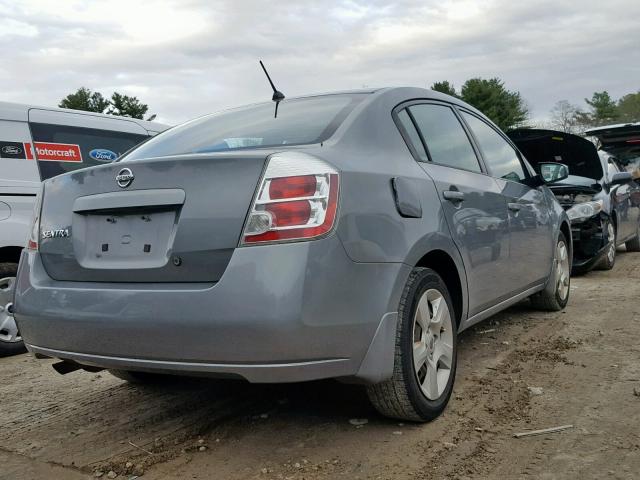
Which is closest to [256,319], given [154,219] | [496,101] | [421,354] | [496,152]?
[154,219]

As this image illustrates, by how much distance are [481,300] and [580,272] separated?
450cm

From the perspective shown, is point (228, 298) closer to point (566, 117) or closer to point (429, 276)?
point (429, 276)

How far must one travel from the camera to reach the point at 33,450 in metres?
2.95

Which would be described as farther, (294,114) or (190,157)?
(294,114)

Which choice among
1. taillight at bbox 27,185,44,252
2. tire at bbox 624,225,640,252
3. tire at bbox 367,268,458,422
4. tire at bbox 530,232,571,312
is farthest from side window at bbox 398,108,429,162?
tire at bbox 624,225,640,252

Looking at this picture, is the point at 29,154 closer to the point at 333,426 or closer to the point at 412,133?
the point at 412,133

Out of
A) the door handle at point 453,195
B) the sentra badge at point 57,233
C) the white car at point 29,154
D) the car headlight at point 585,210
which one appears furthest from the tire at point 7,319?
the car headlight at point 585,210

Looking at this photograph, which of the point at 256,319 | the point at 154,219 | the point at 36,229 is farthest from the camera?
the point at 36,229

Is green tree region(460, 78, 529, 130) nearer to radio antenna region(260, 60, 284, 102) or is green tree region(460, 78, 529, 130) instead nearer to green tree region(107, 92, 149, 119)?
green tree region(107, 92, 149, 119)

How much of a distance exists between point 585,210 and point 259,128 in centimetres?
541

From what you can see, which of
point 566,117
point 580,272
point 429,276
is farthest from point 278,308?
point 566,117

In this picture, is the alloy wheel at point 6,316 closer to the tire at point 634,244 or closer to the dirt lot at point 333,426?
the dirt lot at point 333,426

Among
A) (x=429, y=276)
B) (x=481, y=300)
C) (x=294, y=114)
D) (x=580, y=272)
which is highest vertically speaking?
(x=294, y=114)

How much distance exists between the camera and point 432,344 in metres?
3.05
